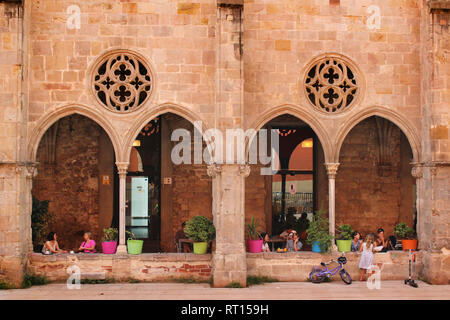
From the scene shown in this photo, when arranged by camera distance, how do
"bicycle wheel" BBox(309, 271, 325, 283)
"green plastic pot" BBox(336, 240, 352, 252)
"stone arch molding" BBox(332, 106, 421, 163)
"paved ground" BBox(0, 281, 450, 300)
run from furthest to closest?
"stone arch molding" BBox(332, 106, 421, 163)
"green plastic pot" BBox(336, 240, 352, 252)
"bicycle wheel" BBox(309, 271, 325, 283)
"paved ground" BBox(0, 281, 450, 300)

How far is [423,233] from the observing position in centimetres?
1147

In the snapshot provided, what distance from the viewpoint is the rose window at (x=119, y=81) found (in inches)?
→ 438

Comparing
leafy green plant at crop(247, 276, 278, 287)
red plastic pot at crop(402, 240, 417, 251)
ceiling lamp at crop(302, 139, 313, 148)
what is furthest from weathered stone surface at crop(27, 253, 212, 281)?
ceiling lamp at crop(302, 139, 313, 148)

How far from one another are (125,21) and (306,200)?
685 centimetres

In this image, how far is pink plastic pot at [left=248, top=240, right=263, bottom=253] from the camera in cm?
1120

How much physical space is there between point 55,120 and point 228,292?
492 centimetres

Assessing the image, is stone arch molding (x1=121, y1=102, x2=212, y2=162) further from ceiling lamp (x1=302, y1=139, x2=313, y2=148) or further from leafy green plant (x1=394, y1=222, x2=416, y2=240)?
leafy green plant (x1=394, y1=222, x2=416, y2=240)

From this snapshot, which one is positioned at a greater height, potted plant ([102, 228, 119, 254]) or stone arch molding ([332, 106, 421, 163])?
stone arch molding ([332, 106, 421, 163])

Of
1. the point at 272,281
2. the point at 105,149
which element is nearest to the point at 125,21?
the point at 105,149

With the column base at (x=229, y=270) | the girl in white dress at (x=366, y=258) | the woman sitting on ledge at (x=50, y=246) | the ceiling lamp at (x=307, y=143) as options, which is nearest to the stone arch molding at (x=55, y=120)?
the woman sitting on ledge at (x=50, y=246)

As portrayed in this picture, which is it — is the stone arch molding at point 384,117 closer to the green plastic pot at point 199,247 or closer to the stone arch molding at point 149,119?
the stone arch molding at point 149,119

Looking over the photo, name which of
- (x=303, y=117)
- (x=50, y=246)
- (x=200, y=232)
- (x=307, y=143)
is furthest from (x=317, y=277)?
(x=50, y=246)

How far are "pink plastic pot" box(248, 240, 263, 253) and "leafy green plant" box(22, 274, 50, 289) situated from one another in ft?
13.6

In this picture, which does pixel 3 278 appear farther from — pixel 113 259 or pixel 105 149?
pixel 105 149
